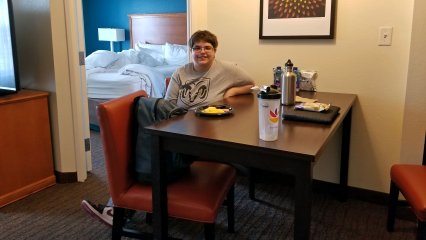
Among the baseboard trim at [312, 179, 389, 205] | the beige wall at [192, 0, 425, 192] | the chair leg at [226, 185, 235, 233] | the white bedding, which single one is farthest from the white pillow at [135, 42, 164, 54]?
the chair leg at [226, 185, 235, 233]

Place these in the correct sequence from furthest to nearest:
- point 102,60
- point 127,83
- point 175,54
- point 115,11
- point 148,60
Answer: point 115,11 → point 175,54 → point 148,60 → point 102,60 → point 127,83

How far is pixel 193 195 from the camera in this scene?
1629 millimetres

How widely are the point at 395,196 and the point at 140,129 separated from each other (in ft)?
4.81

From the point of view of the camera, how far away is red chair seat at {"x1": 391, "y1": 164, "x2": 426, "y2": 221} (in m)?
1.62

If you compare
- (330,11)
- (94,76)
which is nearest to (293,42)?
(330,11)

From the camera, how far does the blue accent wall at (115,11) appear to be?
20.9 feet

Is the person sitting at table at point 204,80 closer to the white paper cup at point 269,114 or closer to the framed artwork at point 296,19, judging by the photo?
the framed artwork at point 296,19

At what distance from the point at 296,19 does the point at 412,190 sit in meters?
1.36

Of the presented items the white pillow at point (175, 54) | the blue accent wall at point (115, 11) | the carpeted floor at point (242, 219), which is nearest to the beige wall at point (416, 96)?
the carpeted floor at point (242, 219)

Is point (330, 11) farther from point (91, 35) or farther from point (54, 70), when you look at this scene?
point (91, 35)

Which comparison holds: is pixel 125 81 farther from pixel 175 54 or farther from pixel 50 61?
pixel 175 54

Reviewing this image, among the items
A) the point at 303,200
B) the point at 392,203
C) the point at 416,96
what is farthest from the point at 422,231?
the point at 416,96

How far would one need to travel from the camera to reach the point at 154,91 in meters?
4.27

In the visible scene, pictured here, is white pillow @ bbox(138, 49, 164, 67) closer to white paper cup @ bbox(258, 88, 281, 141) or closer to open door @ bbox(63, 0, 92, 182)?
open door @ bbox(63, 0, 92, 182)
